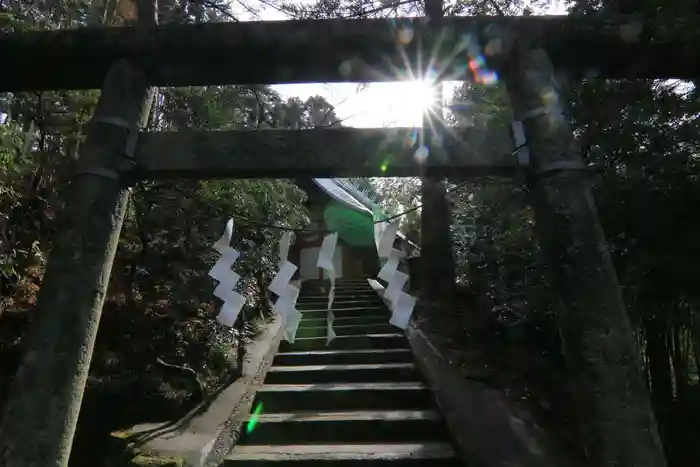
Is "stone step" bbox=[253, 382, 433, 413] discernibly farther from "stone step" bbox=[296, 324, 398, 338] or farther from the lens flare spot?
the lens flare spot

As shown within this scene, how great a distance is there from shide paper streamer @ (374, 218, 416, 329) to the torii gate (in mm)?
1039

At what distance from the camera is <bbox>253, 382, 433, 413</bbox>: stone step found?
4.16 meters

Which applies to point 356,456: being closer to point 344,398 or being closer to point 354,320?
point 344,398

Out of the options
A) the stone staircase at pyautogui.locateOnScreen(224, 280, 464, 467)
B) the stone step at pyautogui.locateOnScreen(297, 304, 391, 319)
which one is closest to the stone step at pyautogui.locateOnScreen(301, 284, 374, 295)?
the stone step at pyautogui.locateOnScreen(297, 304, 391, 319)

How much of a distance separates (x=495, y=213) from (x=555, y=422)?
7.07ft

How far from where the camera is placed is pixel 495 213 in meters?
4.92

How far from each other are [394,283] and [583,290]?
4.61 ft

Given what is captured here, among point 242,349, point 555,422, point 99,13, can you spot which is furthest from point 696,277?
point 99,13

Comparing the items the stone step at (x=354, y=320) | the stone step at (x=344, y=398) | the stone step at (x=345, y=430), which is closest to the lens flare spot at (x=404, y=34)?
the stone step at (x=345, y=430)

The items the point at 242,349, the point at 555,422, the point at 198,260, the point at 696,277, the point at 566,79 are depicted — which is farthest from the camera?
the point at 242,349

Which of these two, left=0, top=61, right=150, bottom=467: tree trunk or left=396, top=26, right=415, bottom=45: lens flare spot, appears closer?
left=0, top=61, right=150, bottom=467: tree trunk

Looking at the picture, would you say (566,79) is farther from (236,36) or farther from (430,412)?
(430,412)

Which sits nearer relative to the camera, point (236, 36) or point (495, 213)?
point (236, 36)

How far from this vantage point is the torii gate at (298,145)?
72.2 inches
